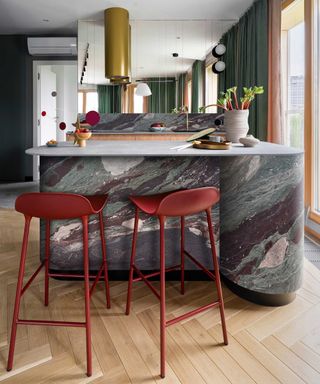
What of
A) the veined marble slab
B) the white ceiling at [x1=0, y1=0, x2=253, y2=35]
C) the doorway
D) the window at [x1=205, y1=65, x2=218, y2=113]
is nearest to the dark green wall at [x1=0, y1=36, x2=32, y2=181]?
the doorway

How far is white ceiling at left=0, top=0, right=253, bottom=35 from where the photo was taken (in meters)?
4.86

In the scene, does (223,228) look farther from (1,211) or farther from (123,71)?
(123,71)

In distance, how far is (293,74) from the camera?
4.30 m

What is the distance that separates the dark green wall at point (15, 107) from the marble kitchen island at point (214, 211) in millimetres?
5027

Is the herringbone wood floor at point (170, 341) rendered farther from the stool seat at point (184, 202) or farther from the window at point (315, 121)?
the window at point (315, 121)

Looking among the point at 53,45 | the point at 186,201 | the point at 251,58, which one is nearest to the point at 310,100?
the point at 251,58

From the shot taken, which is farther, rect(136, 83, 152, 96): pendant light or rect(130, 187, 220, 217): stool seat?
rect(136, 83, 152, 96): pendant light

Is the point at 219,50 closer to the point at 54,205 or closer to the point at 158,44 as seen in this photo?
the point at 158,44

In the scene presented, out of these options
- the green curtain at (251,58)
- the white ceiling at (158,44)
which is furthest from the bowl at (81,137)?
the white ceiling at (158,44)

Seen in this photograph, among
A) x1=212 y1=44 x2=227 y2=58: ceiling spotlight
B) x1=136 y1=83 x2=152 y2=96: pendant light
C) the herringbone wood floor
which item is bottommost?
the herringbone wood floor

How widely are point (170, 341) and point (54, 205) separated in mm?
836

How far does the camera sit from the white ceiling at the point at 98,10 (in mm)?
4859

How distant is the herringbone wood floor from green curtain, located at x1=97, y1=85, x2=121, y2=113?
3744 millimetres

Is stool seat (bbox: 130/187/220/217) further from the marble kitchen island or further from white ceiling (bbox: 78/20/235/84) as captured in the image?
white ceiling (bbox: 78/20/235/84)
